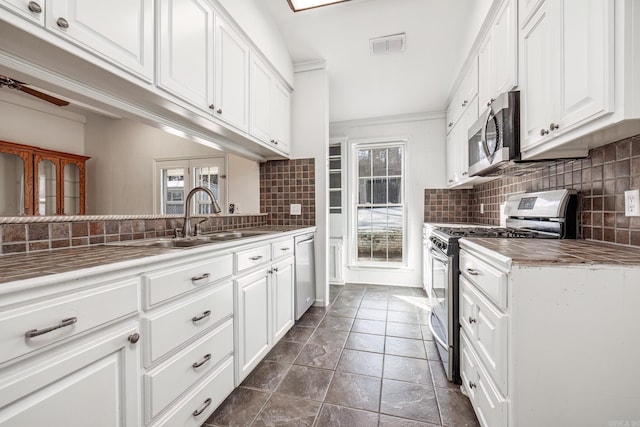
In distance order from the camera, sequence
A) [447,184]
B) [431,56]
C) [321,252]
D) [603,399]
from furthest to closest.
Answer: [447,184] < [321,252] < [431,56] < [603,399]

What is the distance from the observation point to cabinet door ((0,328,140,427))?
0.64 metres

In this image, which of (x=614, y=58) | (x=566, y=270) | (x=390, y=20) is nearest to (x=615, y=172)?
(x=614, y=58)

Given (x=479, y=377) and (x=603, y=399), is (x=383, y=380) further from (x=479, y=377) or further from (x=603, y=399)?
(x=603, y=399)


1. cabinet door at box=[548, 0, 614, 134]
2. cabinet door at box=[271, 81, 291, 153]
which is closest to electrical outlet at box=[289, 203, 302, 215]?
cabinet door at box=[271, 81, 291, 153]

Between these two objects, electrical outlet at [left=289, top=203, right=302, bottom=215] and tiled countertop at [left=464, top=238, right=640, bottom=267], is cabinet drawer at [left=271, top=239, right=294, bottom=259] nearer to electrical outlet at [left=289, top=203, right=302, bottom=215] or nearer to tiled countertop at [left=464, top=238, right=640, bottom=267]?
electrical outlet at [left=289, top=203, right=302, bottom=215]

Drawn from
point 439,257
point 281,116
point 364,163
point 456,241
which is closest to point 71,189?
point 281,116

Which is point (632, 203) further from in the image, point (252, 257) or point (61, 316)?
point (61, 316)

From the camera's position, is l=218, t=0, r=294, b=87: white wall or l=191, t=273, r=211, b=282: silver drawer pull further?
l=218, t=0, r=294, b=87: white wall

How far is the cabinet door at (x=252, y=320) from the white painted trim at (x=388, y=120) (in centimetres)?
300

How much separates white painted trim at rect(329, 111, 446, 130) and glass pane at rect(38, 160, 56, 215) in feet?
11.6

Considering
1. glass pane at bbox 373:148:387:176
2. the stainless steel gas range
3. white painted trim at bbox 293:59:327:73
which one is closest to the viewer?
the stainless steel gas range

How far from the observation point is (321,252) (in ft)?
9.71

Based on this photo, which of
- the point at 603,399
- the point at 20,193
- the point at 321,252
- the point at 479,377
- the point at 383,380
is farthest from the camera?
the point at 321,252

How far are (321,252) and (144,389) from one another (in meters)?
2.11
